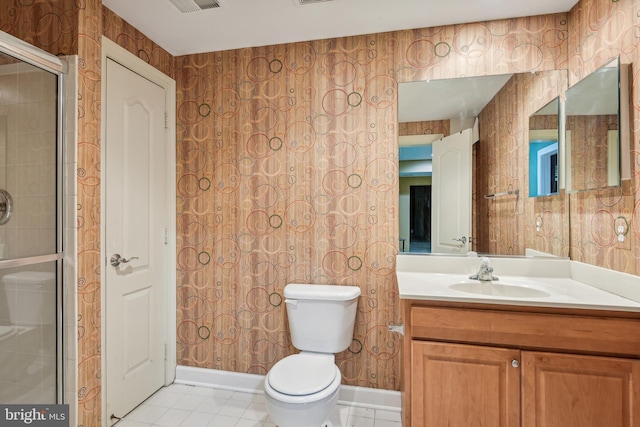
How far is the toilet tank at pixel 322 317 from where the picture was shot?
72.2 inches

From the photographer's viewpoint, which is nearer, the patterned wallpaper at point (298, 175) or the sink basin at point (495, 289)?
the sink basin at point (495, 289)

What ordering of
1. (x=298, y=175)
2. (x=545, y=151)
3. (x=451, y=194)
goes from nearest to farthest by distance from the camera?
(x=545, y=151) < (x=451, y=194) < (x=298, y=175)

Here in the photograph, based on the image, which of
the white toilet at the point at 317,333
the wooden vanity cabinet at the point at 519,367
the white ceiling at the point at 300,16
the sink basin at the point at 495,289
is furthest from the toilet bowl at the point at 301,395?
the white ceiling at the point at 300,16

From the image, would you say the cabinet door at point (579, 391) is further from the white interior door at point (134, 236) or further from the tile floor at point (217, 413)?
the white interior door at point (134, 236)

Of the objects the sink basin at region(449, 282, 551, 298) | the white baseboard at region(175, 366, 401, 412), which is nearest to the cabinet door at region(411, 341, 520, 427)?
the sink basin at region(449, 282, 551, 298)

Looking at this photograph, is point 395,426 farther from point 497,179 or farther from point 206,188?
point 206,188

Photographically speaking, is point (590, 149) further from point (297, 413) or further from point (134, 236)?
point (134, 236)

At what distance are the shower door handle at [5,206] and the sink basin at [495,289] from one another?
6.90 ft

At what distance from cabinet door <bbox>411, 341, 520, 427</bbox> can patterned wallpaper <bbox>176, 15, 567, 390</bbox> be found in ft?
2.02

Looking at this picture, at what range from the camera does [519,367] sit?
50.3 inches

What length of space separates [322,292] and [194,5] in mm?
1731

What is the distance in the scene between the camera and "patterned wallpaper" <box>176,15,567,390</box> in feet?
6.28

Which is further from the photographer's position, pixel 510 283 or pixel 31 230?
pixel 510 283

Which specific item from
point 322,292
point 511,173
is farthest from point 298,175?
point 511,173
